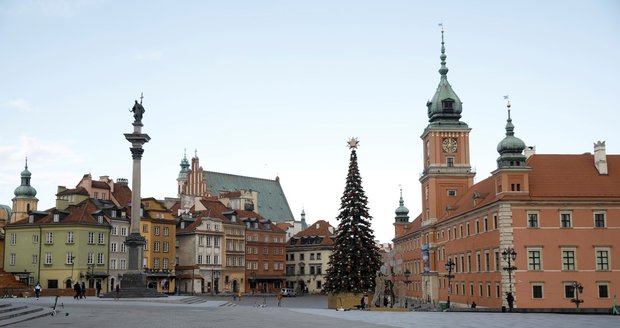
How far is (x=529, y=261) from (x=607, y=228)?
726cm

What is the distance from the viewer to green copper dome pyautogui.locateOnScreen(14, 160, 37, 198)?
125062 millimetres

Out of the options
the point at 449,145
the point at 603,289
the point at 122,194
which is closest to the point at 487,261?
the point at 603,289

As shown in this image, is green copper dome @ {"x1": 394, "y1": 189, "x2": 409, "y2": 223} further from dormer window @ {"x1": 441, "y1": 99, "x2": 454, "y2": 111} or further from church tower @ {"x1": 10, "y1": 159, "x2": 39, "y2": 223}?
church tower @ {"x1": 10, "y1": 159, "x2": 39, "y2": 223}

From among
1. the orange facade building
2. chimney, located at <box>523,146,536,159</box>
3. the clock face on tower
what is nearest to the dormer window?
the clock face on tower

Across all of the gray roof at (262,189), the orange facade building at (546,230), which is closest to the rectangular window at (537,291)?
the orange facade building at (546,230)

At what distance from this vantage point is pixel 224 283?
11712 cm

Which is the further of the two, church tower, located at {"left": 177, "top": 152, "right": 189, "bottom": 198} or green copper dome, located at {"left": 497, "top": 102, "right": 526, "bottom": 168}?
church tower, located at {"left": 177, "top": 152, "right": 189, "bottom": 198}

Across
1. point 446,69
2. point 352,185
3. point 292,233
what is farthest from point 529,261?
point 292,233

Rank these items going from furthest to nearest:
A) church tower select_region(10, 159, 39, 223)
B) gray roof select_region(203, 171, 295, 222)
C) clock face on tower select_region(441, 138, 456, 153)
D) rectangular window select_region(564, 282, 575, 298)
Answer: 1. gray roof select_region(203, 171, 295, 222)
2. church tower select_region(10, 159, 39, 223)
3. clock face on tower select_region(441, 138, 456, 153)
4. rectangular window select_region(564, 282, 575, 298)

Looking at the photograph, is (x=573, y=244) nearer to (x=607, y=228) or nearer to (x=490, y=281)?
(x=607, y=228)

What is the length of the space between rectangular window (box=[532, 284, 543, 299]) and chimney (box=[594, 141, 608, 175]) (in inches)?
483

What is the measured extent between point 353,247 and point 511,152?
16517 millimetres

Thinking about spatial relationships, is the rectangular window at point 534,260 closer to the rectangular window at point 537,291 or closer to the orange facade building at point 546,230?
the orange facade building at point 546,230

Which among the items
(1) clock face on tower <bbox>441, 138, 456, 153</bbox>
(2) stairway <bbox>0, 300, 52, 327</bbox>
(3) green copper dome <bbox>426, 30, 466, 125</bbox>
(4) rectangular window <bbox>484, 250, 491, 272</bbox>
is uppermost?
(3) green copper dome <bbox>426, 30, 466, 125</bbox>
